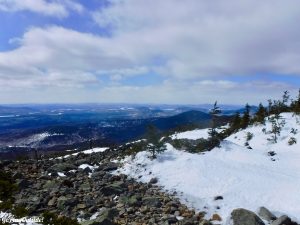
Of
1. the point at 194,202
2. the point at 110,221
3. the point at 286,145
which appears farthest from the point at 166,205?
the point at 286,145

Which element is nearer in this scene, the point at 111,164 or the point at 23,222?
the point at 23,222

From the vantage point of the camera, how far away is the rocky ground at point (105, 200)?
59.9ft

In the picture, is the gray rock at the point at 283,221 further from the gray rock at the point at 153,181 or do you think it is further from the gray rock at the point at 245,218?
the gray rock at the point at 153,181

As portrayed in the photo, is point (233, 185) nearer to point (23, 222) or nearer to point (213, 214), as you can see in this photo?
point (213, 214)

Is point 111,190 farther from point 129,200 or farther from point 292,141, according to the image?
Result: point 292,141

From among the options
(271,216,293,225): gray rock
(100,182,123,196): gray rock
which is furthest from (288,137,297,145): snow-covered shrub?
(100,182,123,196): gray rock

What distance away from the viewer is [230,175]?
80.4 ft

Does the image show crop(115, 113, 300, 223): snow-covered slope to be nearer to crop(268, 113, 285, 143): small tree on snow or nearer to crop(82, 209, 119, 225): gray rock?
crop(268, 113, 285, 143): small tree on snow

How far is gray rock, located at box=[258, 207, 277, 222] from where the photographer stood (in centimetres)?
1812

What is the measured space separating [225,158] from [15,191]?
1721 centimetres

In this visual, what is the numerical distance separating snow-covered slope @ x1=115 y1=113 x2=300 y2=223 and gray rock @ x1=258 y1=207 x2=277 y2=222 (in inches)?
24.0

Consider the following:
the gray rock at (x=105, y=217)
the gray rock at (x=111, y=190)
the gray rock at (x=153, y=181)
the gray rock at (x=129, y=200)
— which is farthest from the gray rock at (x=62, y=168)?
the gray rock at (x=105, y=217)

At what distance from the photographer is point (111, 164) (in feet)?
103

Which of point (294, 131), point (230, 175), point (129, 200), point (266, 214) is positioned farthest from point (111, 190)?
point (294, 131)
